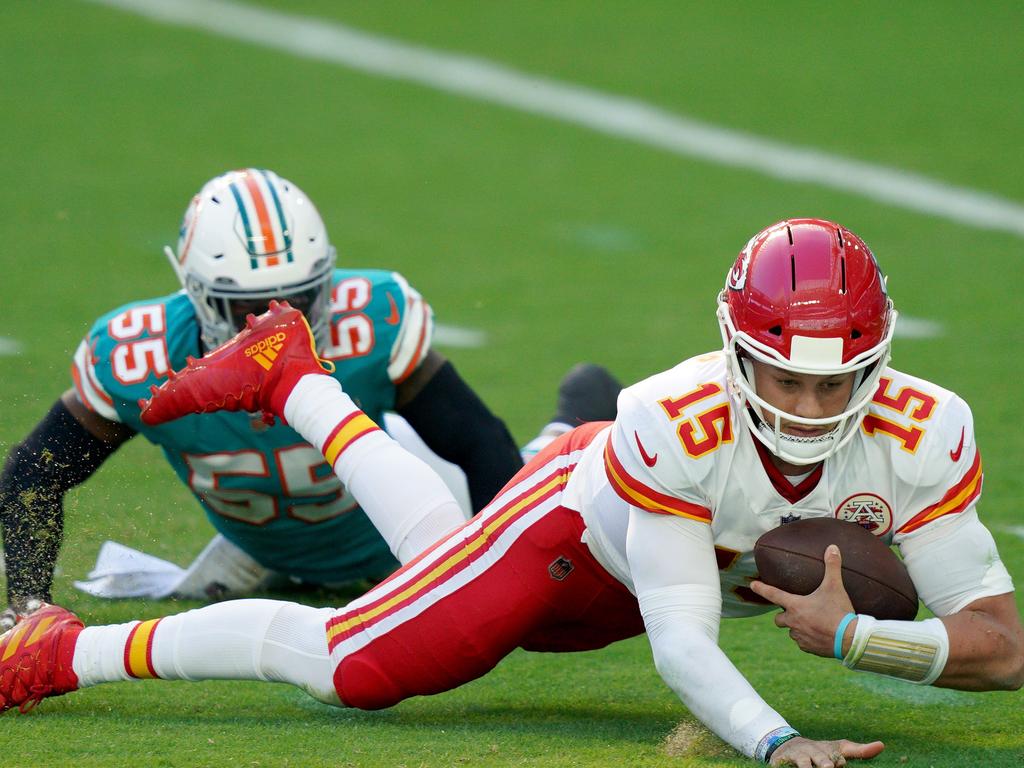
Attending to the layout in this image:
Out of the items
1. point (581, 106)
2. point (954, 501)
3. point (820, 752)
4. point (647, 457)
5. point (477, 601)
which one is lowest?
point (820, 752)

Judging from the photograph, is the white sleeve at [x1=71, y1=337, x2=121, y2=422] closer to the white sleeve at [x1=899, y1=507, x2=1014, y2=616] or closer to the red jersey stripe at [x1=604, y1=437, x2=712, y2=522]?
the red jersey stripe at [x1=604, y1=437, x2=712, y2=522]

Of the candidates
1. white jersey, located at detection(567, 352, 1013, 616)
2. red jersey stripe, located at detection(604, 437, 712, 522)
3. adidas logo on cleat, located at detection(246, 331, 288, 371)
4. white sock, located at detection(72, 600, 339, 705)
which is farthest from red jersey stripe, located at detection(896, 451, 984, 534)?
adidas logo on cleat, located at detection(246, 331, 288, 371)

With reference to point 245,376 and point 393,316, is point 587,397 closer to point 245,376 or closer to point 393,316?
point 393,316

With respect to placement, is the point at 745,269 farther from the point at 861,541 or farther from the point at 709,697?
the point at 709,697

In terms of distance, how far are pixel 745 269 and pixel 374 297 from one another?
1.33 m

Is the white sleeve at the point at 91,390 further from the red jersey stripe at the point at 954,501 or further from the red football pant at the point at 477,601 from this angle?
the red jersey stripe at the point at 954,501

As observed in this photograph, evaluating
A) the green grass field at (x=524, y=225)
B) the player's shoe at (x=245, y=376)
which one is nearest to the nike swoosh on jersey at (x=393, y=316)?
the player's shoe at (x=245, y=376)

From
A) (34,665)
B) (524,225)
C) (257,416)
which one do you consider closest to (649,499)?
(34,665)

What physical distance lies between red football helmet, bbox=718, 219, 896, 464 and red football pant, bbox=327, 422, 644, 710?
0.50 m

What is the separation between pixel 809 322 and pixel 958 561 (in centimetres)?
48

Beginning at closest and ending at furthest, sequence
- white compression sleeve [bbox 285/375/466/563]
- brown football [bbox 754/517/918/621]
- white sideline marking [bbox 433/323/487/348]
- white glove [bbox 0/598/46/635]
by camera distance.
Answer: brown football [bbox 754/517/918/621] → white compression sleeve [bbox 285/375/466/563] → white glove [bbox 0/598/46/635] → white sideline marking [bbox 433/323/487/348]

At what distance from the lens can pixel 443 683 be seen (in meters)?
3.23

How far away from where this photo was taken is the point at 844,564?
2.83 meters

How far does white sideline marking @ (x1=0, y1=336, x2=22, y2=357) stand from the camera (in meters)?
5.50
